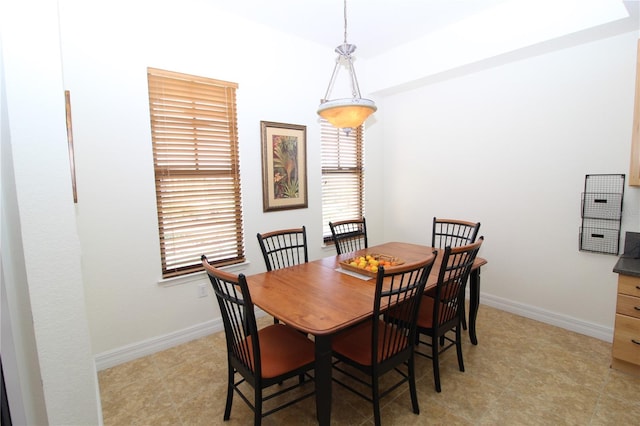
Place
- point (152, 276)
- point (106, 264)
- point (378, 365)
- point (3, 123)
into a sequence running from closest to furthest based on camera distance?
point (3, 123) < point (378, 365) < point (106, 264) < point (152, 276)

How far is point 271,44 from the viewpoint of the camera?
324 centimetres

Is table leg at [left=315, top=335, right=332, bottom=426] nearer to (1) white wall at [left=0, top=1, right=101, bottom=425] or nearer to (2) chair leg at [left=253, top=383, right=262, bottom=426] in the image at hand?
(2) chair leg at [left=253, top=383, right=262, bottom=426]

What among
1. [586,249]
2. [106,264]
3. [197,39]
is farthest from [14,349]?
[586,249]

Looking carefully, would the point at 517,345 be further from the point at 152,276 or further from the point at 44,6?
the point at 44,6

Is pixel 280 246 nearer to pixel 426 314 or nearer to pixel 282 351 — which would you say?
pixel 282 351

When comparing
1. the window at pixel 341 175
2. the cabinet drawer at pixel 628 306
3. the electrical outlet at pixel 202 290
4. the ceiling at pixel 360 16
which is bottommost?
the electrical outlet at pixel 202 290

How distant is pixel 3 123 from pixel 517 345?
3.48 metres

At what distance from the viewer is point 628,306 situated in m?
2.23

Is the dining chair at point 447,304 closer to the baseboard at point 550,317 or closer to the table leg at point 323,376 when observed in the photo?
the table leg at point 323,376

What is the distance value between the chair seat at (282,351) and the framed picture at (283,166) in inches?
60.0

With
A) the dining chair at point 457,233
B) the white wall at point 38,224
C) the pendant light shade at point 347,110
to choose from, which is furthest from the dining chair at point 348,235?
the white wall at point 38,224

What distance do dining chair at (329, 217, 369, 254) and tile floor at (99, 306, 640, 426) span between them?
4.02 feet

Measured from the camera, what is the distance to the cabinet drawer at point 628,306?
220 centimetres

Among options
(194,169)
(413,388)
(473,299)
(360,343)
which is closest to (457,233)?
(473,299)
